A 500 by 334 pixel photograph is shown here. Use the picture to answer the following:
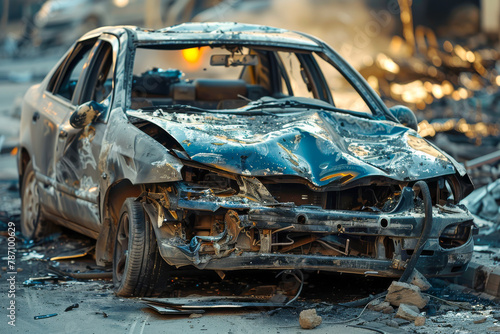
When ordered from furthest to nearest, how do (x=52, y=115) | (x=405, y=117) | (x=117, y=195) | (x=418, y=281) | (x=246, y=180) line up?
(x=52, y=115), (x=405, y=117), (x=117, y=195), (x=418, y=281), (x=246, y=180)

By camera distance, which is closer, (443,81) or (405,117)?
(405,117)

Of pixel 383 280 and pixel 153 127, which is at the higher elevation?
pixel 153 127

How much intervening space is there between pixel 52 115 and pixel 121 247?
6.17 ft

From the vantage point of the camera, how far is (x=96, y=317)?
531 centimetres

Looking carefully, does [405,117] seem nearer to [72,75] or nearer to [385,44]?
[72,75]

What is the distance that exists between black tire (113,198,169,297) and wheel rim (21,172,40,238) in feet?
7.61

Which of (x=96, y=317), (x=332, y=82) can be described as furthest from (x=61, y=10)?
(x=96, y=317)

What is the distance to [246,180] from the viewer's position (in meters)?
5.39

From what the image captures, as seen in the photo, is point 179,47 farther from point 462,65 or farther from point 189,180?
point 462,65

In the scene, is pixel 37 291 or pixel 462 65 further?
pixel 462 65

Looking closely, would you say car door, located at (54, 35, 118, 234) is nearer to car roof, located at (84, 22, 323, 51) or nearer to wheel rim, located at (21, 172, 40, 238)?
car roof, located at (84, 22, 323, 51)

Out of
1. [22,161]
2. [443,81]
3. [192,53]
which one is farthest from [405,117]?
[443,81]

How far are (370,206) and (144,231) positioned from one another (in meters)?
1.37

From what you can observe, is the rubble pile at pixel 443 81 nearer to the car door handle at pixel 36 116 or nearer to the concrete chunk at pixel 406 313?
the car door handle at pixel 36 116
